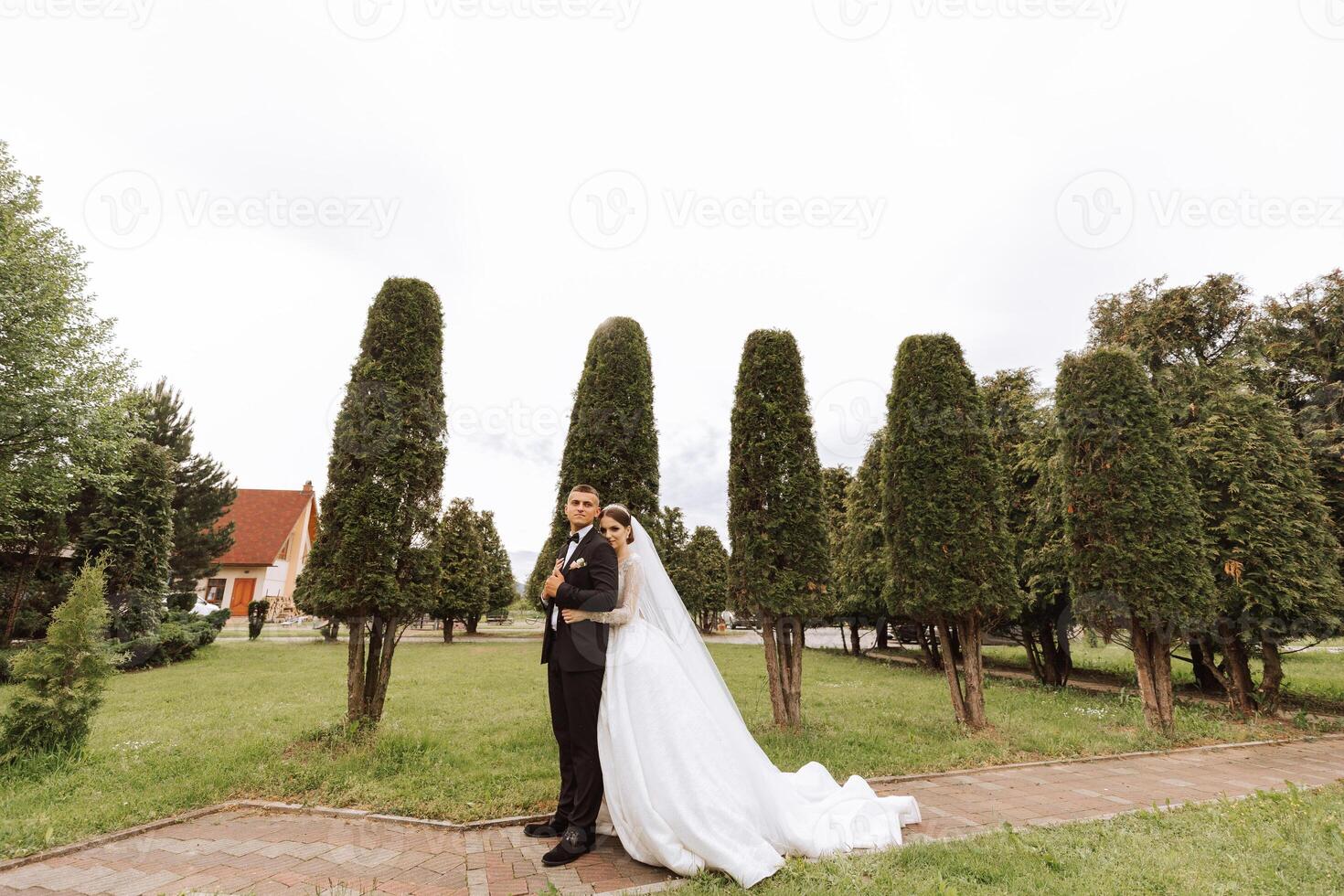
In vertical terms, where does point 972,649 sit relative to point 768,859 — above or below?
above

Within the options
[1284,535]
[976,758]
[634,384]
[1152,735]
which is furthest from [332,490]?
[1284,535]

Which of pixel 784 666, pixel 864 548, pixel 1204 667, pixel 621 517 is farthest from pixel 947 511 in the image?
pixel 864 548

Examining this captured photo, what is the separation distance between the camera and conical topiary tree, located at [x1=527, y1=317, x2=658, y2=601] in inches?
387

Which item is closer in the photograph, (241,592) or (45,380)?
(45,380)

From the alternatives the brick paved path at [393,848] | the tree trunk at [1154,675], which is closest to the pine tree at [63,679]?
the brick paved path at [393,848]

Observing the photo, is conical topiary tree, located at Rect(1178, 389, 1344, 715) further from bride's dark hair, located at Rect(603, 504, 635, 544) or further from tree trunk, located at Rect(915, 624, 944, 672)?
bride's dark hair, located at Rect(603, 504, 635, 544)

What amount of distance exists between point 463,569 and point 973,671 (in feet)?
86.6

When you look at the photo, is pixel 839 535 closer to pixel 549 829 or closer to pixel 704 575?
pixel 704 575

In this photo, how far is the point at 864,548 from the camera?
22.8 meters

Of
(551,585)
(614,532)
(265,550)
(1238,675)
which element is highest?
(265,550)

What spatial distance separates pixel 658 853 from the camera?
4.19 metres

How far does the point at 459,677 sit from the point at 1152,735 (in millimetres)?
15120

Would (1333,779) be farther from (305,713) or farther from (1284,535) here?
(305,713)

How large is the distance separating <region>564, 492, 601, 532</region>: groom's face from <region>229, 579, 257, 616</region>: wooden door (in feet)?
151
